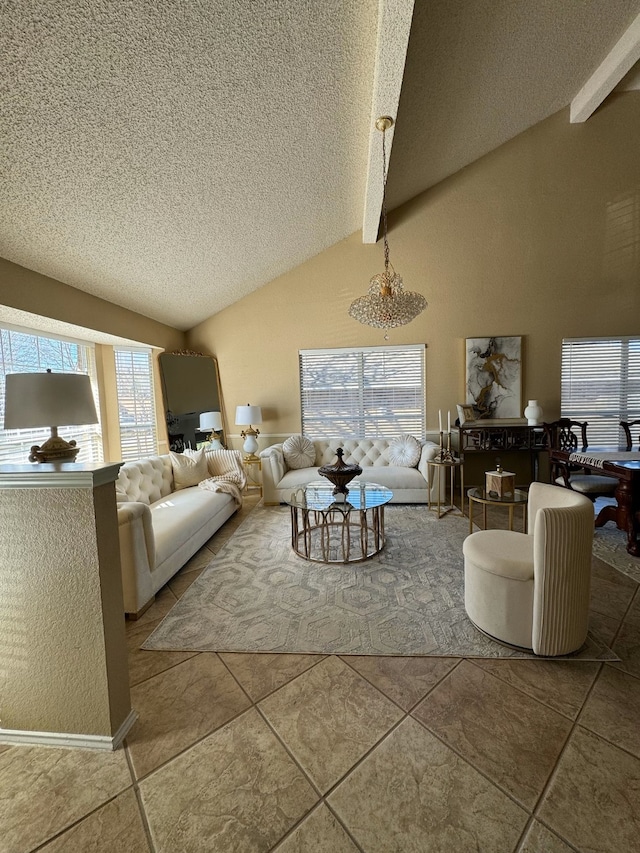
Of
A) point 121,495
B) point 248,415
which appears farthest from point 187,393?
point 121,495

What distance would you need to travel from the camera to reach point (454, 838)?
41.9 inches

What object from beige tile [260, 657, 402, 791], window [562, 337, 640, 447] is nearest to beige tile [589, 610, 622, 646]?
beige tile [260, 657, 402, 791]

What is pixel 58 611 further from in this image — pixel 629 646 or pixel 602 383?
pixel 602 383

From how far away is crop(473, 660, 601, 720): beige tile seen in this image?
154 cm

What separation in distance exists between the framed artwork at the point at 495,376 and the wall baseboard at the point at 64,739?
186 inches

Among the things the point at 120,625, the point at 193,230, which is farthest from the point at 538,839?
the point at 193,230

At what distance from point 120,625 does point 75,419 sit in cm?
126

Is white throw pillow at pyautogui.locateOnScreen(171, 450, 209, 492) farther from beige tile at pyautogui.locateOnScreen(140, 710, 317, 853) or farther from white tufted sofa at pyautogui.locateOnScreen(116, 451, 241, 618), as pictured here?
beige tile at pyautogui.locateOnScreen(140, 710, 317, 853)

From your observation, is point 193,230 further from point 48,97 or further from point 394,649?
point 394,649

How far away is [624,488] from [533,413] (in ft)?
5.05

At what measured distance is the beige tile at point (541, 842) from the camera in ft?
3.38

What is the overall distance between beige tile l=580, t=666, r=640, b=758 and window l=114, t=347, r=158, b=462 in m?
4.79

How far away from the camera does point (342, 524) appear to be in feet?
10.4

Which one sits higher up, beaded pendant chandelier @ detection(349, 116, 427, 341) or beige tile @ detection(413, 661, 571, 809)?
beaded pendant chandelier @ detection(349, 116, 427, 341)
